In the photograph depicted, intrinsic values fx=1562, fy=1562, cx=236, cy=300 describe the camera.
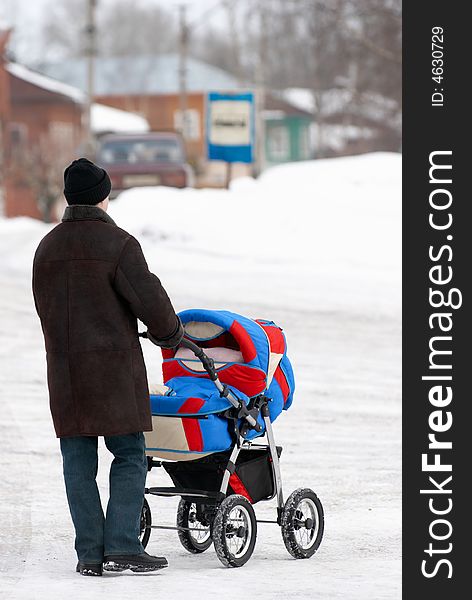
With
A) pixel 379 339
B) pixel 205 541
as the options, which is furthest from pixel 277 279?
pixel 205 541

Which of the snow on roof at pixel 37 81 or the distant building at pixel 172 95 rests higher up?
the distant building at pixel 172 95

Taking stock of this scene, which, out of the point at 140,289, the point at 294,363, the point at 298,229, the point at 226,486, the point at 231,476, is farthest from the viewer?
the point at 298,229

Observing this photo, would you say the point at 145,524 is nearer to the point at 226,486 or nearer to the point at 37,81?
the point at 226,486

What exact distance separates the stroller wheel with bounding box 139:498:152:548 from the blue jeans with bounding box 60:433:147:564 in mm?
420

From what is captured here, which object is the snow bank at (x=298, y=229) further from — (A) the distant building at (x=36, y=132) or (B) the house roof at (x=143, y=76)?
(B) the house roof at (x=143, y=76)

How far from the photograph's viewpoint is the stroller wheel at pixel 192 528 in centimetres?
707

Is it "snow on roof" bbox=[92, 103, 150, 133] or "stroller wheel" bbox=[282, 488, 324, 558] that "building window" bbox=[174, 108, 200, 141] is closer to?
"snow on roof" bbox=[92, 103, 150, 133]

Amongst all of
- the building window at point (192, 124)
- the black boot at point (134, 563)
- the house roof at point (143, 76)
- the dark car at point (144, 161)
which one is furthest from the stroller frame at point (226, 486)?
the house roof at point (143, 76)

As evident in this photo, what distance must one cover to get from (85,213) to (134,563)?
1444 mm

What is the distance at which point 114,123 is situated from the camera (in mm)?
69375

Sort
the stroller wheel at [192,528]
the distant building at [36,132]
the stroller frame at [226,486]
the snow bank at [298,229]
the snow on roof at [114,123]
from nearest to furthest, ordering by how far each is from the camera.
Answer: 1. the stroller frame at [226,486]
2. the stroller wheel at [192,528]
3. the snow bank at [298,229]
4. the distant building at [36,132]
5. the snow on roof at [114,123]

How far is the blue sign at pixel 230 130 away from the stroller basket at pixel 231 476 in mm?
22954

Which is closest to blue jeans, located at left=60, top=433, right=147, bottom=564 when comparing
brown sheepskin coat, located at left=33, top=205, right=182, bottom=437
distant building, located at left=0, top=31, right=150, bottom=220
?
brown sheepskin coat, located at left=33, top=205, right=182, bottom=437

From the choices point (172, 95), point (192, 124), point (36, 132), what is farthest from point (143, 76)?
point (36, 132)
